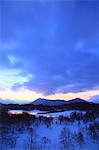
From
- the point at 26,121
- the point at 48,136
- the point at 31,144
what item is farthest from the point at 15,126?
the point at 31,144

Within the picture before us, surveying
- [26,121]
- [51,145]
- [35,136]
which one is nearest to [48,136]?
[35,136]

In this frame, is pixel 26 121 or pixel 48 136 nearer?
pixel 48 136

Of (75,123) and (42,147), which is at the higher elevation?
(75,123)

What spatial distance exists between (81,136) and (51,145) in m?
2.24

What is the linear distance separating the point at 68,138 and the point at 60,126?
3.35 meters

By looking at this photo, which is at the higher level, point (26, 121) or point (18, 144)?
point (26, 121)

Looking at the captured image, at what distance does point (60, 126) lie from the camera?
711 inches

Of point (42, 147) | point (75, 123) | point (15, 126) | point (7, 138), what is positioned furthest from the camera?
point (75, 123)

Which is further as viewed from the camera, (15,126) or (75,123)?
(75,123)

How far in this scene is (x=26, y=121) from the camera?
18.8 meters

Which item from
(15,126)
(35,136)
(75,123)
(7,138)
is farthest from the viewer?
(75,123)

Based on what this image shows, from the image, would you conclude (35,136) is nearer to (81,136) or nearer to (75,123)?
(81,136)

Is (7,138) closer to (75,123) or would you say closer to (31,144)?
(31,144)

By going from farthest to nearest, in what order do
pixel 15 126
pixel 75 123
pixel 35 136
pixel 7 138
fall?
pixel 75 123, pixel 15 126, pixel 35 136, pixel 7 138
